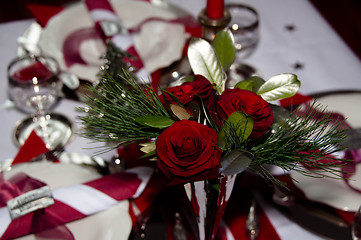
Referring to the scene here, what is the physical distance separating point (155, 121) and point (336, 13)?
224 cm

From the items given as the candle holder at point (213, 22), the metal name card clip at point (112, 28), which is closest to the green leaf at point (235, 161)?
the candle holder at point (213, 22)

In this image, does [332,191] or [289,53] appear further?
[289,53]

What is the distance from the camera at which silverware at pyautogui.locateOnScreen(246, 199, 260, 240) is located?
686 mm

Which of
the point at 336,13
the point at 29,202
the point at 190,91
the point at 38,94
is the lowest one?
the point at 336,13

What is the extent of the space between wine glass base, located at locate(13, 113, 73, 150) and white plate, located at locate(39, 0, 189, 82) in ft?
0.39

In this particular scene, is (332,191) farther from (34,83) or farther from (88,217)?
(34,83)

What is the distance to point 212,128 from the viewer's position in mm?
516

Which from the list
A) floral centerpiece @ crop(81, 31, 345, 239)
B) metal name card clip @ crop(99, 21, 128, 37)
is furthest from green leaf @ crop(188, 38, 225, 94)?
metal name card clip @ crop(99, 21, 128, 37)

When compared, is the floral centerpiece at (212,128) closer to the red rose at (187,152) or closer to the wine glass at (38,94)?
the red rose at (187,152)

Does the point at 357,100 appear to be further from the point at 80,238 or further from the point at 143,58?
the point at 80,238

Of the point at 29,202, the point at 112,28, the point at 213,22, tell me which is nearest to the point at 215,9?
the point at 213,22

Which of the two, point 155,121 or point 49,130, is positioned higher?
point 155,121

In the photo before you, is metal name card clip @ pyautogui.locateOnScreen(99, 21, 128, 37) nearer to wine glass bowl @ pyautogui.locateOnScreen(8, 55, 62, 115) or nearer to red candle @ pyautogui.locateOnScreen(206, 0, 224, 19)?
wine glass bowl @ pyautogui.locateOnScreen(8, 55, 62, 115)

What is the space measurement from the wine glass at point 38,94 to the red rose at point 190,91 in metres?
0.44
